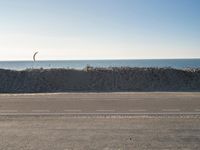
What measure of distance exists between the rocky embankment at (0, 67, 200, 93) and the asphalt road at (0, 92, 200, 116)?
6.94m

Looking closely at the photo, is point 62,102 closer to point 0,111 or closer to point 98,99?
point 98,99

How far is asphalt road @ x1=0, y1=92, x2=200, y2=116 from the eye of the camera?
55.0 feet

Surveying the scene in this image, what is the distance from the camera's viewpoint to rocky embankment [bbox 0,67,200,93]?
29625 millimetres

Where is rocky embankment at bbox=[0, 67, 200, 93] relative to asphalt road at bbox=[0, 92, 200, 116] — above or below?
below

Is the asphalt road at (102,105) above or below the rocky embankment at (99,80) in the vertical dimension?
above

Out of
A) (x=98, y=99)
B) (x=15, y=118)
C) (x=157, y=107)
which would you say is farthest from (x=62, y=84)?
(x=15, y=118)

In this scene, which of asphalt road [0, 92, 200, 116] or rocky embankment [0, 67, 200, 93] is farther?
rocky embankment [0, 67, 200, 93]

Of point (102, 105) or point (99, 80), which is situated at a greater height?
point (102, 105)

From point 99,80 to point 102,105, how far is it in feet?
38.1

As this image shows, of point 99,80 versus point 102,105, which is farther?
point 99,80

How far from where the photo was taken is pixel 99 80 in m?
30.5

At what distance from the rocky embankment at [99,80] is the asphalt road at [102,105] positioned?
22.8ft

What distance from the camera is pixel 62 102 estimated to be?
20.3m

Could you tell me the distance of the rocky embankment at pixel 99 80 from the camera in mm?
29625
